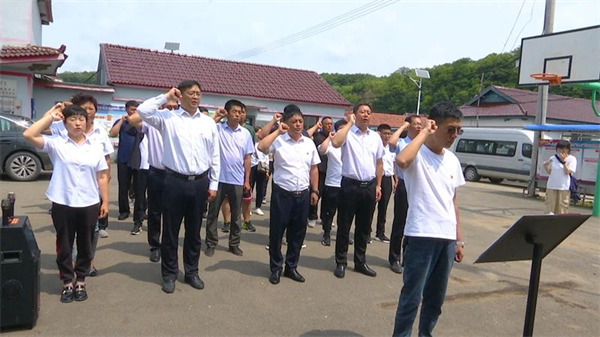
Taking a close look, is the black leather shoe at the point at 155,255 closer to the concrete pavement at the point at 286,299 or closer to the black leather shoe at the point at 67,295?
the concrete pavement at the point at 286,299

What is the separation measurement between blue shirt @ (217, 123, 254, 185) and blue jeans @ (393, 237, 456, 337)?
3049 millimetres

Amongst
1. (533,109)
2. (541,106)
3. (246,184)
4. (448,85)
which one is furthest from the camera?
(448,85)

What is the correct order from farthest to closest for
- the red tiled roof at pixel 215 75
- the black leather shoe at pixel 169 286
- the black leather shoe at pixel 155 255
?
the red tiled roof at pixel 215 75 → the black leather shoe at pixel 155 255 → the black leather shoe at pixel 169 286

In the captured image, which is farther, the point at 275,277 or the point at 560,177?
the point at 560,177

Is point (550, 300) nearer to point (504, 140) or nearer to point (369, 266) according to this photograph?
point (369, 266)

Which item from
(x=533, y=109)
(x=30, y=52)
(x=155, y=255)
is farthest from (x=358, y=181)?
(x=533, y=109)

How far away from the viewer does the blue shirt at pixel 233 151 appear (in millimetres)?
5875

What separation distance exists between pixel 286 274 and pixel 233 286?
0.69m

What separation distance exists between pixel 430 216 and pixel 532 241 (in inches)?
29.0

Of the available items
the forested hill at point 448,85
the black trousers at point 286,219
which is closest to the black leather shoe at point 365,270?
the black trousers at point 286,219

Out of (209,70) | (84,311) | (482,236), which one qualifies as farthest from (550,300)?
(209,70)

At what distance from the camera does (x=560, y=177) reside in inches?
378

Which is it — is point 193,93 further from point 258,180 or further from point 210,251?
point 258,180

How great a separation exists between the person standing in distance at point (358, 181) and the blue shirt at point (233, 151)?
1.40 metres
